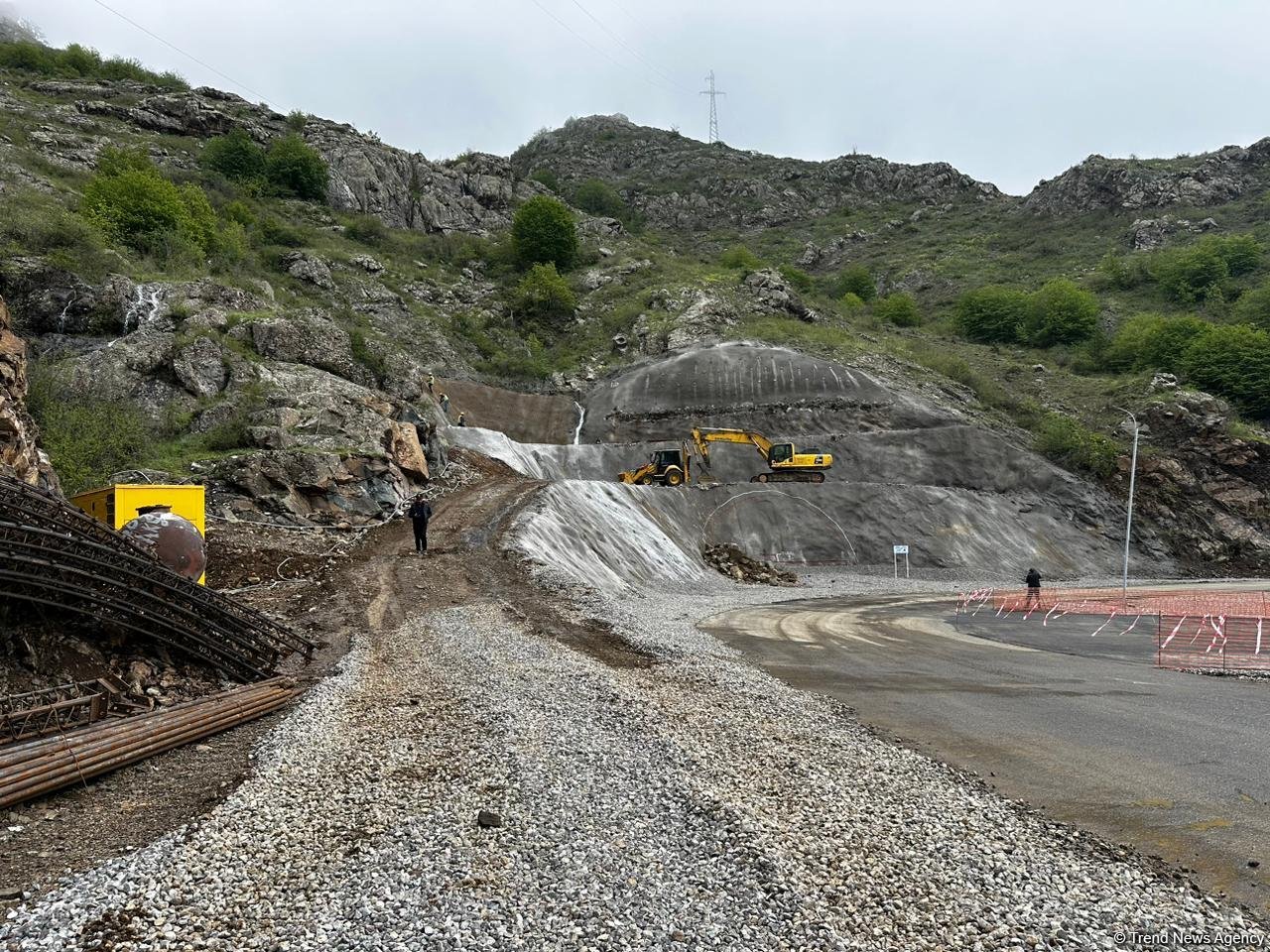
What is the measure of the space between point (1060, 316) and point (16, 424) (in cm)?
8424

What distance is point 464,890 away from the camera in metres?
4.58

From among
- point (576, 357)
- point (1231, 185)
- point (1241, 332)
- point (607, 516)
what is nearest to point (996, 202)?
point (1231, 185)

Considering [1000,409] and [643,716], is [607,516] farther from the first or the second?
[1000,409]

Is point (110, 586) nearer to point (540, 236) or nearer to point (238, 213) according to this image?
point (238, 213)

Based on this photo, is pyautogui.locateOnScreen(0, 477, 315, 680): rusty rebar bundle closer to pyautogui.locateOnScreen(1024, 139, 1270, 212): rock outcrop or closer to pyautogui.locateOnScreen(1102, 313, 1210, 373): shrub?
pyautogui.locateOnScreen(1102, 313, 1210, 373): shrub

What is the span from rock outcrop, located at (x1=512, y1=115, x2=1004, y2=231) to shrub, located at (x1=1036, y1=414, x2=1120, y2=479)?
97.8 m

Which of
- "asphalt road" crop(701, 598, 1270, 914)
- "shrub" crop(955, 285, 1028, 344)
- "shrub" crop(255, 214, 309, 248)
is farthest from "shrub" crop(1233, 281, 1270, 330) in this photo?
"shrub" crop(255, 214, 309, 248)

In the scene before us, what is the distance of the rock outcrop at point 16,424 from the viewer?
1323 centimetres

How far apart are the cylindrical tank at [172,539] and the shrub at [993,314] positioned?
82750 mm

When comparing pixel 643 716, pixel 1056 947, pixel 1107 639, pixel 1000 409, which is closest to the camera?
pixel 1056 947

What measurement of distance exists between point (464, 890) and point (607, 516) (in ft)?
81.1

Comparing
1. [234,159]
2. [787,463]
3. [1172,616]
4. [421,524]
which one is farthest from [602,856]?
[234,159]

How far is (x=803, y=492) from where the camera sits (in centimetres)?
3844

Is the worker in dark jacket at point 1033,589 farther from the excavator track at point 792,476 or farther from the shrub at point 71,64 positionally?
the shrub at point 71,64
